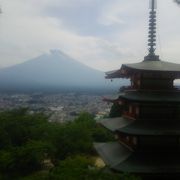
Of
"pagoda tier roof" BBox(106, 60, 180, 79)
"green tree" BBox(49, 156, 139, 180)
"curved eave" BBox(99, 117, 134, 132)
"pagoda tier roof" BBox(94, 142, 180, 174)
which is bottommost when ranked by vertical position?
"green tree" BBox(49, 156, 139, 180)

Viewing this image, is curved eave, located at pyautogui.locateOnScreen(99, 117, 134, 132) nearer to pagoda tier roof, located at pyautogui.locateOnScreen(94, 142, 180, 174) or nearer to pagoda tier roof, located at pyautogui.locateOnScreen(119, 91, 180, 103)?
pagoda tier roof, located at pyautogui.locateOnScreen(94, 142, 180, 174)

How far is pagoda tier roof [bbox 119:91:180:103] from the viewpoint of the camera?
50.2ft

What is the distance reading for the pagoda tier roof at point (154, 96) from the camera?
1530 centimetres

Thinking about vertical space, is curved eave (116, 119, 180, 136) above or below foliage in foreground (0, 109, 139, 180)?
above

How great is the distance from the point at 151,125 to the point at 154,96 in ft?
4.05

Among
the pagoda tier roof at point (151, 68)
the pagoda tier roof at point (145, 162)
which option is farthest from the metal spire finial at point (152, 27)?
the pagoda tier roof at point (145, 162)

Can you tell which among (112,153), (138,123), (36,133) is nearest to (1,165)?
(36,133)

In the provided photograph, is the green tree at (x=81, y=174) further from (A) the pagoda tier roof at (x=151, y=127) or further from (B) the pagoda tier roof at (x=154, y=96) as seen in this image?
(B) the pagoda tier roof at (x=154, y=96)

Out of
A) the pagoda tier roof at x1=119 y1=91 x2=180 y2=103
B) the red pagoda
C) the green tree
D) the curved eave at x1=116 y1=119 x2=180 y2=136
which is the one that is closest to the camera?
the green tree

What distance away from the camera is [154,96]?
1566 cm

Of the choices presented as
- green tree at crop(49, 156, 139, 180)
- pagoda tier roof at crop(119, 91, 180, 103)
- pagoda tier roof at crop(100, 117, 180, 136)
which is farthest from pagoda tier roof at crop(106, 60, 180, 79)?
green tree at crop(49, 156, 139, 180)

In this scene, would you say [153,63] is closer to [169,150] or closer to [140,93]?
[140,93]

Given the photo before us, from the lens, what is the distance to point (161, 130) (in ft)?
49.2

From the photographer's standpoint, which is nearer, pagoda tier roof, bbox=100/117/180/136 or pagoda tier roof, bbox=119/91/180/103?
pagoda tier roof, bbox=100/117/180/136
